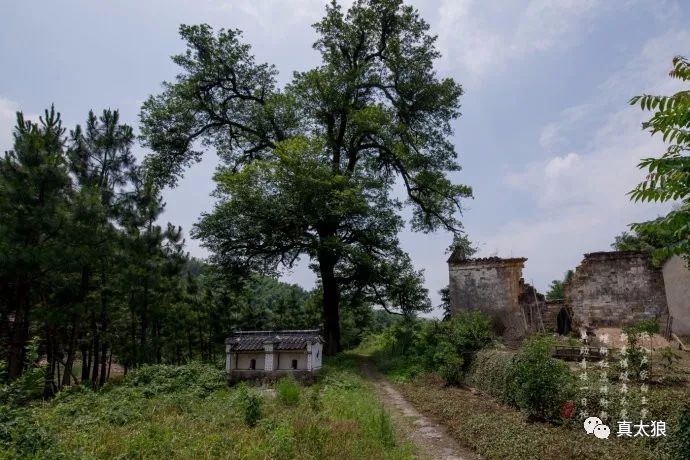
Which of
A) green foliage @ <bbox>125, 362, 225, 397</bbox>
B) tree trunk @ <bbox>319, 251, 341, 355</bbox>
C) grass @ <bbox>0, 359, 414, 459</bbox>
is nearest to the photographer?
grass @ <bbox>0, 359, 414, 459</bbox>

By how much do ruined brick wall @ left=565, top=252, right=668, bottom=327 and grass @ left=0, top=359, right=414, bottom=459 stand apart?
9469 millimetres

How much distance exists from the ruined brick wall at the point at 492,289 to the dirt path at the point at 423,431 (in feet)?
19.4

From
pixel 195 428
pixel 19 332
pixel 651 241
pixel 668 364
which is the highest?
pixel 651 241

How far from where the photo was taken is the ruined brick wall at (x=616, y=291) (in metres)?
15.5

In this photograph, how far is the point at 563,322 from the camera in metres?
17.4

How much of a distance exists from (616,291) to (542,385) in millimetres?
9574

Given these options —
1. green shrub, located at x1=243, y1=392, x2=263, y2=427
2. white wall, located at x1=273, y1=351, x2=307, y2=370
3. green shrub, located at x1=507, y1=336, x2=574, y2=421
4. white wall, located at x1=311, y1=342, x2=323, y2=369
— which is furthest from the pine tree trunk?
green shrub, located at x1=507, y1=336, x2=574, y2=421

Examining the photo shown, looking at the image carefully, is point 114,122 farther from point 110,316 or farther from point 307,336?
point 307,336

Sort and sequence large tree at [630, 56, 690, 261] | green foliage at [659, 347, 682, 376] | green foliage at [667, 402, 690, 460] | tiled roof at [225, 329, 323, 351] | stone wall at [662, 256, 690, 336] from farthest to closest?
1. tiled roof at [225, 329, 323, 351]
2. stone wall at [662, 256, 690, 336]
3. green foliage at [659, 347, 682, 376]
4. green foliage at [667, 402, 690, 460]
5. large tree at [630, 56, 690, 261]

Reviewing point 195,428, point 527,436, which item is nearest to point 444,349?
point 527,436

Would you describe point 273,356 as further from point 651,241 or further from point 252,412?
point 651,241

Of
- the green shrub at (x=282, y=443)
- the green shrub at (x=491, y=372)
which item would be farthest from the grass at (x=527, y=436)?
the green shrub at (x=282, y=443)

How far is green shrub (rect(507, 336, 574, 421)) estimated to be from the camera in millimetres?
8562

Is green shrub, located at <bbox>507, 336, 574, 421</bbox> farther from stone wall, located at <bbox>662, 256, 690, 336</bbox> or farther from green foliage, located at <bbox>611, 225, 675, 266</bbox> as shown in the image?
stone wall, located at <bbox>662, 256, 690, 336</bbox>
